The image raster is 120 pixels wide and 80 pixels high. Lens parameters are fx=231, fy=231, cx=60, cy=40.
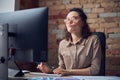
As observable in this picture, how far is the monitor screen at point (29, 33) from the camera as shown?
141 cm

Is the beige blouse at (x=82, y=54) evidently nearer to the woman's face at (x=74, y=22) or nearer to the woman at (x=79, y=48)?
the woman at (x=79, y=48)

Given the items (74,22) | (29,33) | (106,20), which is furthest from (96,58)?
(106,20)

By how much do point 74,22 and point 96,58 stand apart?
1.28ft

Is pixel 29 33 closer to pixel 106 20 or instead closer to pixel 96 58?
pixel 96 58

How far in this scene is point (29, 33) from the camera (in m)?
1.44

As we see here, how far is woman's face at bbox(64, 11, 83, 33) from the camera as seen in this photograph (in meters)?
2.13

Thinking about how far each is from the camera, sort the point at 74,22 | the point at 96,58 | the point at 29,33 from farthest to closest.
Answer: the point at 74,22, the point at 96,58, the point at 29,33

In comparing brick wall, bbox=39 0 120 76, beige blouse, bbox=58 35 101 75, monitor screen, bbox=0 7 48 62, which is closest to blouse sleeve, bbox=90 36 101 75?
beige blouse, bbox=58 35 101 75

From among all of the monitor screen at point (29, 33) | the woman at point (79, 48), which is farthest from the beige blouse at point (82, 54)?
the monitor screen at point (29, 33)

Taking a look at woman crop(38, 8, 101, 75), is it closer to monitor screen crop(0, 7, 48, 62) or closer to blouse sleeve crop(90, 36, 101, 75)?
blouse sleeve crop(90, 36, 101, 75)

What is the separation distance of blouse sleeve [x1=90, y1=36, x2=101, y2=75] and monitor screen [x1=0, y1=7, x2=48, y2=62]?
667 millimetres

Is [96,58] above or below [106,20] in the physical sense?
below

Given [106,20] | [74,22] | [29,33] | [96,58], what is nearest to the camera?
[29,33]

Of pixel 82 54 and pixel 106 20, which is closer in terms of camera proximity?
pixel 82 54
